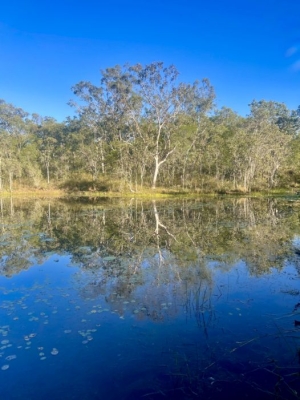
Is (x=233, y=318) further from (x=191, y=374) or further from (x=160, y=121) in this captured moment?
(x=160, y=121)

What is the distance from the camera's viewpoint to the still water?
427 cm

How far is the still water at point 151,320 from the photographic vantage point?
4.27 metres

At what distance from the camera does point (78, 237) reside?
1415 centimetres

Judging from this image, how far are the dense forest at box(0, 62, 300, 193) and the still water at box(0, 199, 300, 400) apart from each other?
27.8 meters

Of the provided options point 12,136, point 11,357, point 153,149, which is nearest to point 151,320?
point 11,357

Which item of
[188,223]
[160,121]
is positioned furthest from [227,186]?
[188,223]

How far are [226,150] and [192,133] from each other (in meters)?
5.58

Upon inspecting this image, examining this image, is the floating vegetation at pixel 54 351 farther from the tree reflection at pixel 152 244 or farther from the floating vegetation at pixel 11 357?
the tree reflection at pixel 152 244

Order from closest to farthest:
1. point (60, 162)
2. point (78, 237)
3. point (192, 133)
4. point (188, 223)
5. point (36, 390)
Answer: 1. point (36, 390)
2. point (78, 237)
3. point (188, 223)
4. point (192, 133)
5. point (60, 162)

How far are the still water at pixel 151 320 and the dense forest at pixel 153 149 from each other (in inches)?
1093

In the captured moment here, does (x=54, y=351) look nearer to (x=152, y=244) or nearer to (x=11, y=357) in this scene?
(x=11, y=357)

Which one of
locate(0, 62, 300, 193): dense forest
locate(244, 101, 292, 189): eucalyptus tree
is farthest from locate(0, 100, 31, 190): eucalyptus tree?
locate(244, 101, 292, 189): eucalyptus tree

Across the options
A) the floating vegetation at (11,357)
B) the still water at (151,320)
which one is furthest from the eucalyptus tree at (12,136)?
the floating vegetation at (11,357)

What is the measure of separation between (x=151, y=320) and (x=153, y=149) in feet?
114
